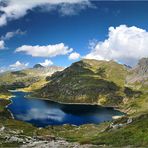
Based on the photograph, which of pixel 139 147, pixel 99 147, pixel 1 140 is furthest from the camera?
pixel 1 140

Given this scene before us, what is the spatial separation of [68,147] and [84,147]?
19.9 feet

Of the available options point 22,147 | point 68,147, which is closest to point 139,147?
point 68,147

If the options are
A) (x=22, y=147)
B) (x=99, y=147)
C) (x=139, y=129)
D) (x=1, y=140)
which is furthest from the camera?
(x=1, y=140)

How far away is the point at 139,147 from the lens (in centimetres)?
8794

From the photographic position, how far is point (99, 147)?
319 feet

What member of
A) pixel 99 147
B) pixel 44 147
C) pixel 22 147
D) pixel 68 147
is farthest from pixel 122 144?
pixel 22 147

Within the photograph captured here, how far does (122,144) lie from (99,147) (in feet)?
29.0

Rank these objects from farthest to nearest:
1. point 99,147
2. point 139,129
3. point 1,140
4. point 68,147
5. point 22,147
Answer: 1. point 1,140
2. point 139,129
3. point 22,147
4. point 68,147
5. point 99,147

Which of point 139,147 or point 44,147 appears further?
point 44,147

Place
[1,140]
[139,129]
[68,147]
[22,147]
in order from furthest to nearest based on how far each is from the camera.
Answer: [1,140]
[139,129]
[22,147]
[68,147]

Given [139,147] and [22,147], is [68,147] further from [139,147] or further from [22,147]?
[139,147]

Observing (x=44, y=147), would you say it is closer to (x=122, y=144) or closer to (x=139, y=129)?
(x=122, y=144)

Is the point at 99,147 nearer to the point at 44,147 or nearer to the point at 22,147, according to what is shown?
the point at 44,147

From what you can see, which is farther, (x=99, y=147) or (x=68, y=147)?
(x=68, y=147)
